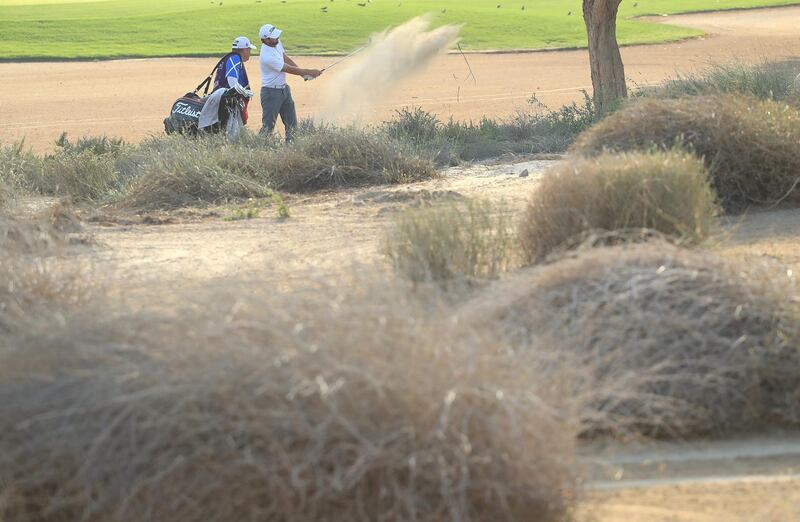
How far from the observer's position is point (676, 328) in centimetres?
632

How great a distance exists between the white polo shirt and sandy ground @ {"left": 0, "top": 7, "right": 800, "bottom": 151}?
9.89 ft

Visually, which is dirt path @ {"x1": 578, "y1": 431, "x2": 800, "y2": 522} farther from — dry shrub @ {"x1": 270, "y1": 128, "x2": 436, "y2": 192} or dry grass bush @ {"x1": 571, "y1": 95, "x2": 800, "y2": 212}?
dry shrub @ {"x1": 270, "y1": 128, "x2": 436, "y2": 192}

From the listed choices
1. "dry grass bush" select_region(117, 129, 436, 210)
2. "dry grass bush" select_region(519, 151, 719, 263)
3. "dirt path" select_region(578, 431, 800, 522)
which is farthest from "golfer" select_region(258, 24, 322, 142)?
"dirt path" select_region(578, 431, 800, 522)

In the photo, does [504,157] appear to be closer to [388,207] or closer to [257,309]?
[388,207]

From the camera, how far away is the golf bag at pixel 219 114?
15203mm

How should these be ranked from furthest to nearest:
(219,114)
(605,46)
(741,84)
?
1. (605,46)
2. (219,114)
3. (741,84)

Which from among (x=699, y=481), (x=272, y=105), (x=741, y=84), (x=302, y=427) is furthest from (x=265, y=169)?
(x=302, y=427)

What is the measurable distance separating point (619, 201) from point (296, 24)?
41.1 meters

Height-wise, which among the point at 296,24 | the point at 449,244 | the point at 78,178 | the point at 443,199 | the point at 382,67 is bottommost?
the point at 296,24

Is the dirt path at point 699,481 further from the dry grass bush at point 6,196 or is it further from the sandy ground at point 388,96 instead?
the sandy ground at point 388,96

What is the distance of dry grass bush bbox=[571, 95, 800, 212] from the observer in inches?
420

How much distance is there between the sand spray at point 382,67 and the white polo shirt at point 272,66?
48.6 inches

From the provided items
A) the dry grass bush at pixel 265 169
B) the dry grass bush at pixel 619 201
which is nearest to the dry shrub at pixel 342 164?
the dry grass bush at pixel 265 169

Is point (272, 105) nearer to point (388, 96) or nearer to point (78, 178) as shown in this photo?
point (78, 178)
